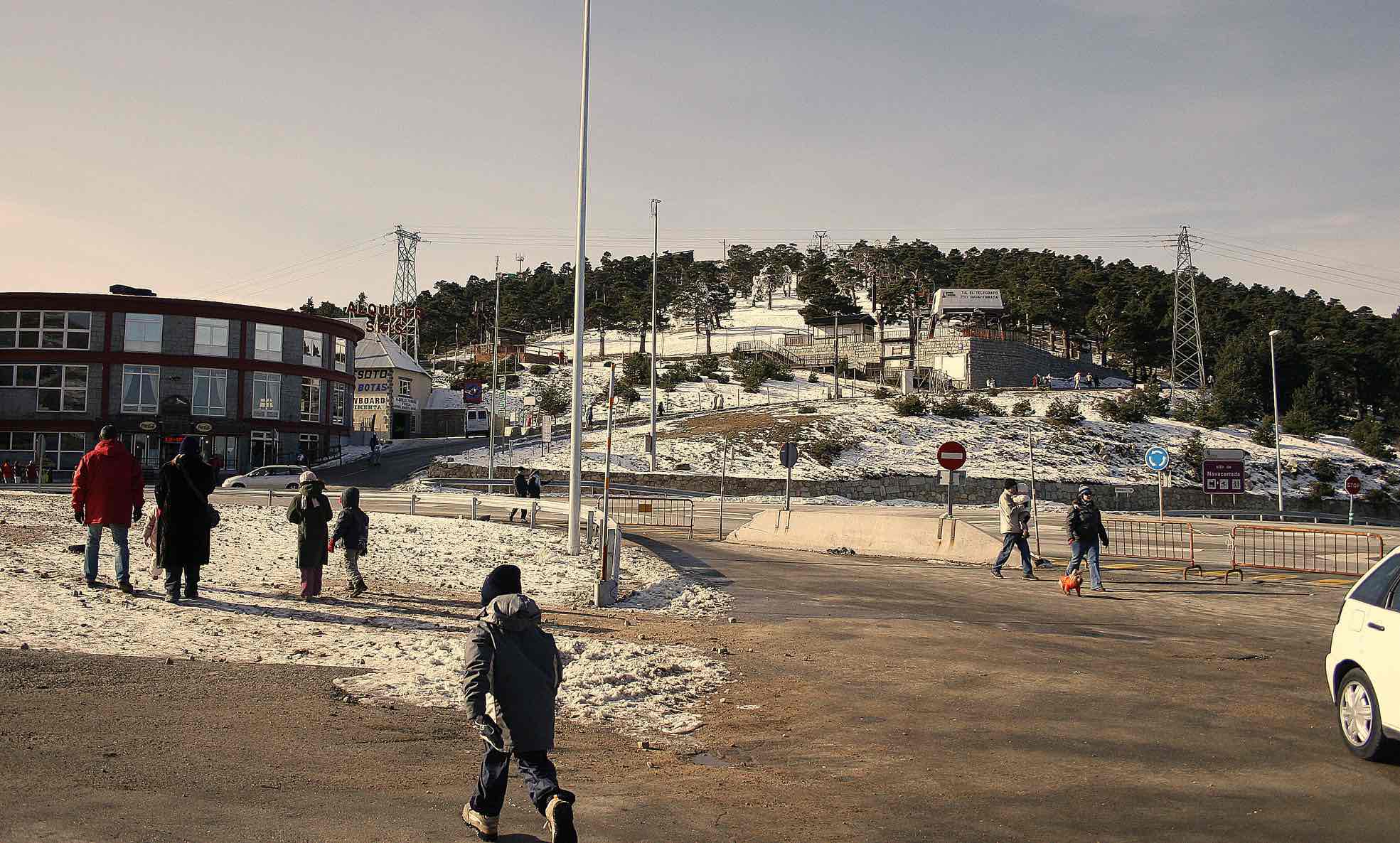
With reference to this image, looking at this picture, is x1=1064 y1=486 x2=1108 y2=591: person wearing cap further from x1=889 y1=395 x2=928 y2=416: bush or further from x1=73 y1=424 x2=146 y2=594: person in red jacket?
x1=889 y1=395 x2=928 y2=416: bush

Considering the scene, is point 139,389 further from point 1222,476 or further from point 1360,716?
point 1360,716

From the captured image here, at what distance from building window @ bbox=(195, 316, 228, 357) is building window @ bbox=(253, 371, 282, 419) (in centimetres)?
229

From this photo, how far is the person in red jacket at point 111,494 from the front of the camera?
40.0ft

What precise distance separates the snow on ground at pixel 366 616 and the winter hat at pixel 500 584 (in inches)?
129

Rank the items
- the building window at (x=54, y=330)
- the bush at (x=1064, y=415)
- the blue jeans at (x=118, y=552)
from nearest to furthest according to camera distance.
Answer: the blue jeans at (x=118, y=552) → the building window at (x=54, y=330) → the bush at (x=1064, y=415)

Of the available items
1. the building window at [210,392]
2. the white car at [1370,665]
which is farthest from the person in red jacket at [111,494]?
the building window at [210,392]

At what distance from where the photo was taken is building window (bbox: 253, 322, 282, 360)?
59.5m

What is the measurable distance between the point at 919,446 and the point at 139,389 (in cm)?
4339

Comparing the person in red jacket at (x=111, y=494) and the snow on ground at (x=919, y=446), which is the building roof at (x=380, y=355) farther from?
the person in red jacket at (x=111, y=494)

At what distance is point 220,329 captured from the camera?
58125mm

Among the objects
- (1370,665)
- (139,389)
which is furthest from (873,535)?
(139,389)

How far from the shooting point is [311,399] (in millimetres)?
62469

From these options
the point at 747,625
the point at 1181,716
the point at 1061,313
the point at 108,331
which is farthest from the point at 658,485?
the point at 1061,313

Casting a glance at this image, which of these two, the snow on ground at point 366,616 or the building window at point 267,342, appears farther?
the building window at point 267,342
